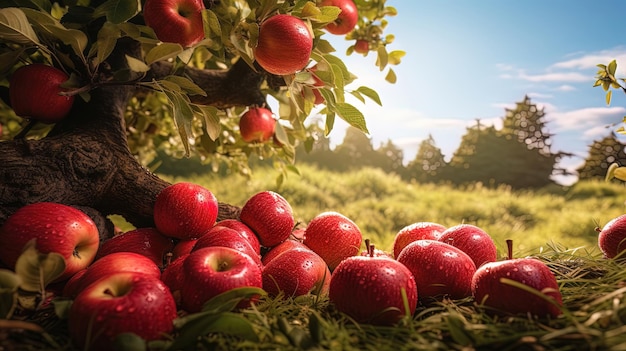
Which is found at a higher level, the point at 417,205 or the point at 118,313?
the point at 118,313

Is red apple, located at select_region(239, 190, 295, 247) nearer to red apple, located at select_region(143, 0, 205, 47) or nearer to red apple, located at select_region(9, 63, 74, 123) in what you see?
red apple, located at select_region(143, 0, 205, 47)

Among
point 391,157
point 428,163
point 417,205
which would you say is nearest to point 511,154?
point 428,163

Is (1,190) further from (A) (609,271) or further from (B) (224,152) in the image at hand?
(A) (609,271)

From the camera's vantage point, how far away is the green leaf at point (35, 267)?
0.85 meters

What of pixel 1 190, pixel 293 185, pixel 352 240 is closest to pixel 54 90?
pixel 1 190

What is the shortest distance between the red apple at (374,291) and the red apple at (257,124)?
39.5 inches

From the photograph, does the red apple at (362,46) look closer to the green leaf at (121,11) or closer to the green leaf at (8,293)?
the green leaf at (121,11)

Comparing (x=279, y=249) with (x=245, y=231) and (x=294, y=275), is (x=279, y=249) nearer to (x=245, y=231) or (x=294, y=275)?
(x=245, y=231)

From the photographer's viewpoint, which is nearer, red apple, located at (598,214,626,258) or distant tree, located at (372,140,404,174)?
red apple, located at (598,214,626,258)

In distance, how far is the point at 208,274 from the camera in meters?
0.95

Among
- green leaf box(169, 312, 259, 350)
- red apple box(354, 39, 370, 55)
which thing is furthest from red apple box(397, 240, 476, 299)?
red apple box(354, 39, 370, 55)

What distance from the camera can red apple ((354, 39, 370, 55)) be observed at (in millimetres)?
1974

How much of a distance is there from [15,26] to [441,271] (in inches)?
47.1

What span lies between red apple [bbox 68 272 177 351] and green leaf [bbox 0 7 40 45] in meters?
0.70
